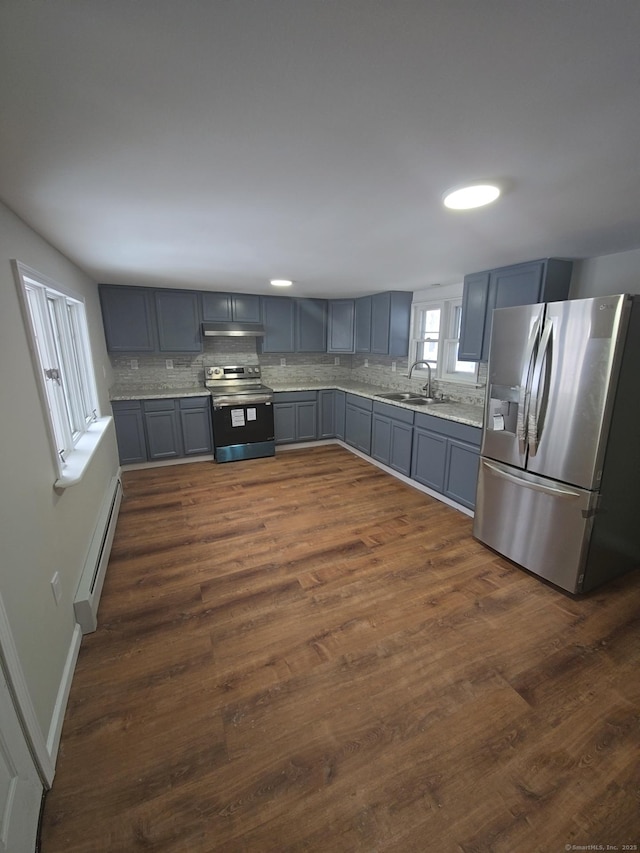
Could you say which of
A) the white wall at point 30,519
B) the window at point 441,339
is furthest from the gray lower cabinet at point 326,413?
the white wall at point 30,519

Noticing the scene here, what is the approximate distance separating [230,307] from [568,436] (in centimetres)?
407

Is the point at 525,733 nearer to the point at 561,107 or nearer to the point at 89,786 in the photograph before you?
the point at 89,786

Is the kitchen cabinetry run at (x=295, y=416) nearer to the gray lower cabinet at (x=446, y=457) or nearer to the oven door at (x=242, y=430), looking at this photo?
the oven door at (x=242, y=430)

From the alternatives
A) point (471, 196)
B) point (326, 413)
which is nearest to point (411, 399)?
point (326, 413)

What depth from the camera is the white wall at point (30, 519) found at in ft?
3.96

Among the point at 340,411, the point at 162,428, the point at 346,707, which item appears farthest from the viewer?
the point at 340,411

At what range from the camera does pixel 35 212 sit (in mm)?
1693

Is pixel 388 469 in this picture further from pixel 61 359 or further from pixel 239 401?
pixel 61 359

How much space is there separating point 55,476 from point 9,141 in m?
1.38

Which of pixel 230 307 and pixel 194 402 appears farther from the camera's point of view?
pixel 230 307

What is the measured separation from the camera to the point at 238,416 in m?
4.41

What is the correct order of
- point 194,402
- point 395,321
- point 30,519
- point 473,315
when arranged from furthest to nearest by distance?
point 395,321 → point 194,402 → point 473,315 → point 30,519

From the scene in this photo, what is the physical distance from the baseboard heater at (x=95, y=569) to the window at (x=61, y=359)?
602 millimetres

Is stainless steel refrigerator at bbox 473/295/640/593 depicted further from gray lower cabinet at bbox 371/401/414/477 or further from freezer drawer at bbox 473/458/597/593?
gray lower cabinet at bbox 371/401/414/477
